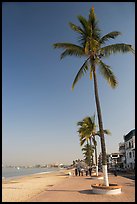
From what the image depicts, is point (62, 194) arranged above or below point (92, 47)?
below

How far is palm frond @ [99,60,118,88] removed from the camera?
1587cm

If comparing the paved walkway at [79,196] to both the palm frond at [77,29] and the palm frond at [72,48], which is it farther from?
the palm frond at [77,29]

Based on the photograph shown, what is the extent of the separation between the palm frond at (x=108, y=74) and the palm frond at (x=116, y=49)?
0.75 m

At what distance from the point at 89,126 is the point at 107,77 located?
21852 mm

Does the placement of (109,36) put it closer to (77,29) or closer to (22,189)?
(77,29)

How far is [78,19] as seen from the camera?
16047 millimetres

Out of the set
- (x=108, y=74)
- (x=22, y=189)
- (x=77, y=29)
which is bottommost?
(x=22, y=189)

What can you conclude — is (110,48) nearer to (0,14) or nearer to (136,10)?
(136,10)

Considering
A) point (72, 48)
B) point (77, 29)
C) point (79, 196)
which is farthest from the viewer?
point (72, 48)

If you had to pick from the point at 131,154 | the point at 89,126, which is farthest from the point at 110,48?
the point at 131,154

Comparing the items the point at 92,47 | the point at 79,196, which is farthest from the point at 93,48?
the point at 79,196

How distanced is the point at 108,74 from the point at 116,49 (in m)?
1.66

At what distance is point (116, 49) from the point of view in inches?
614

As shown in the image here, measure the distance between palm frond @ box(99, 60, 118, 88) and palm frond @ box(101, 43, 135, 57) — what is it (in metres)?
0.75
